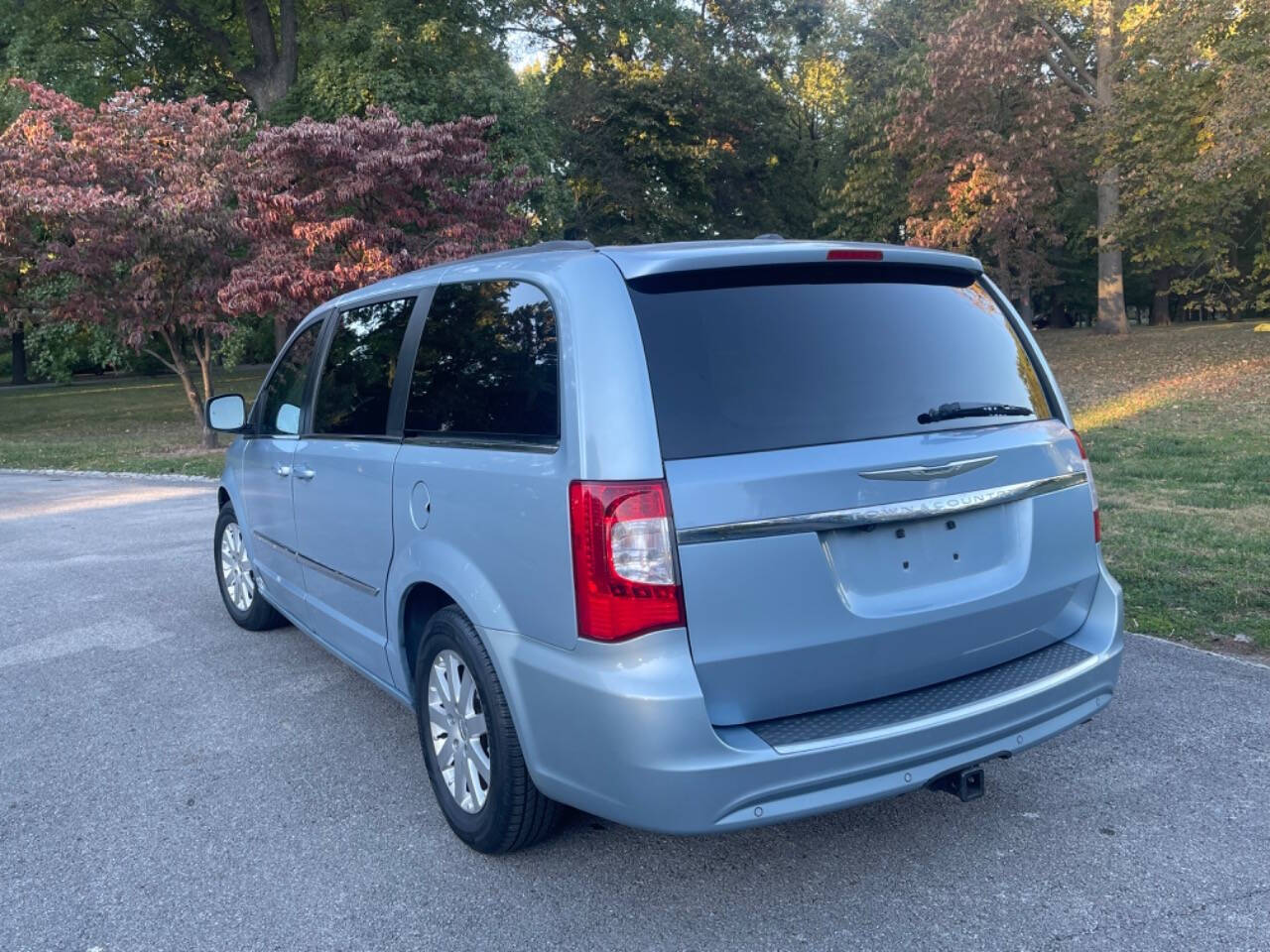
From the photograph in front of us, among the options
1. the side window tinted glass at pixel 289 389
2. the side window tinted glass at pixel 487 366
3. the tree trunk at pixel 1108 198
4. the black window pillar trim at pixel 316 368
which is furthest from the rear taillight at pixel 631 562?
the tree trunk at pixel 1108 198

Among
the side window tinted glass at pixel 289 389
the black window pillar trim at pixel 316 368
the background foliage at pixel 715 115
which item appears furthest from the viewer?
the background foliage at pixel 715 115

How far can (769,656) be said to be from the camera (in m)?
2.81

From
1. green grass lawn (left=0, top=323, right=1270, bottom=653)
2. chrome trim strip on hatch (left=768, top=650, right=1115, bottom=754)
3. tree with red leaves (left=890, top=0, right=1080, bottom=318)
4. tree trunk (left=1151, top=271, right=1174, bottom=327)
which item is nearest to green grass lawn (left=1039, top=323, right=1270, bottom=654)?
green grass lawn (left=0, top=323, right=1270, bottom=653)

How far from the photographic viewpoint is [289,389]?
5.22m

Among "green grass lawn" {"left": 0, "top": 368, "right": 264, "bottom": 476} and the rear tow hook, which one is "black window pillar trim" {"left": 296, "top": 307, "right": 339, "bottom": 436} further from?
"green grass lawn" {"left": 0, "top": 368, "right": 264, "bottom": 476}

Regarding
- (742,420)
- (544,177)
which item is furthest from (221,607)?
(544,177)

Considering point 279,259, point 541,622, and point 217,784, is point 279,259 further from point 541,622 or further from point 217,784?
point 541,622

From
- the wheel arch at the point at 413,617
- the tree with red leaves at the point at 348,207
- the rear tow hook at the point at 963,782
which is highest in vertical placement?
the tree with red leaves at the point at 348,207

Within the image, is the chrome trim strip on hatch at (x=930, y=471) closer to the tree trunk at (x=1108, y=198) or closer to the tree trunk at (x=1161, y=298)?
the tree trunk at (x=1108, y=198)

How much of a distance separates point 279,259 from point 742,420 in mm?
15204

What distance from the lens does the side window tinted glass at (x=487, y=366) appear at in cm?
316

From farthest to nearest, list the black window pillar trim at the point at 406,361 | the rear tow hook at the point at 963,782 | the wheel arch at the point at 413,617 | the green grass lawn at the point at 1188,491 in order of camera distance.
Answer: the green grass lawn at the point at 1188,491
the black window pillar trim at the point at 406,361
the wheel arch at the point at 413,617
the rear tow hook at the point at 963,782

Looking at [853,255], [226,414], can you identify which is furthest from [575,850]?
[226,414]

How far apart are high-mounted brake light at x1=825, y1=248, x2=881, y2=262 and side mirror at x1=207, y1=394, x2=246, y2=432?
3.46 meters
